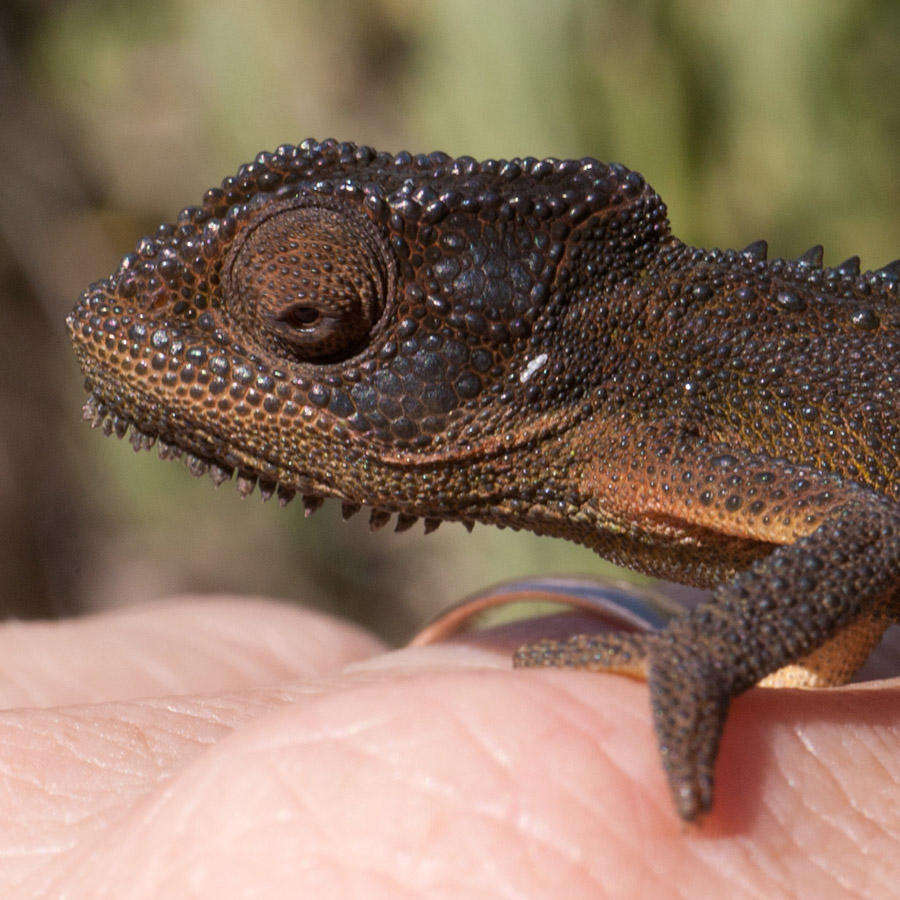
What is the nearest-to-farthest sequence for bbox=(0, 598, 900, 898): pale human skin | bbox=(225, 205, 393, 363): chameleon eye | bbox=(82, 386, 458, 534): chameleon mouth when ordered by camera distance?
bbox=(0, 598, 900, 898): pale human skin < bbox=(225, 205, 393, 363): chameleon eye < bbox=(82, 386, 458, 534): chameleon mouth

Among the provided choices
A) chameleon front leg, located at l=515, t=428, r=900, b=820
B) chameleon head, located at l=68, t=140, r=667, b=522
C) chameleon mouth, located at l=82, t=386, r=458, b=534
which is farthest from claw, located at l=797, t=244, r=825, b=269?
chameleon mouth, located at l=82, t=386, r=458, b=534

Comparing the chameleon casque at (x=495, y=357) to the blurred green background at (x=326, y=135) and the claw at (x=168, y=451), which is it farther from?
the blurred green background at (x=326, y=135)

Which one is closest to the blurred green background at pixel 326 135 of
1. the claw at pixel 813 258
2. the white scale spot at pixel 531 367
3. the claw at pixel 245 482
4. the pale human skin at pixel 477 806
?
the claw at pixel 813 258

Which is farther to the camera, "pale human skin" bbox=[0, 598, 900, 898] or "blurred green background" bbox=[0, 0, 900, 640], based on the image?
"blurred green background" bbox=[0, 0, 900, 640]

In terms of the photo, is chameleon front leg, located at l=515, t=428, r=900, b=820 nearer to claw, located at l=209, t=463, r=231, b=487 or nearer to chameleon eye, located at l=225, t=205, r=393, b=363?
chameleon eye, located at l=225, t=205, r=393, b=363

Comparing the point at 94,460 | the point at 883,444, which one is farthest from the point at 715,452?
the point at 94,460

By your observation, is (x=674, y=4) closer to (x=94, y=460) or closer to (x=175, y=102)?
(x=175, y=102)
